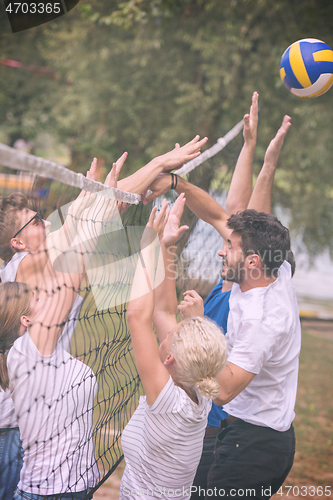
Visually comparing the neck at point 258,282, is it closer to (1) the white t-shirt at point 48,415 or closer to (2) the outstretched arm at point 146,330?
(2) the outstretched arm at point 146,330

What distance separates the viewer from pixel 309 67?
125 inches

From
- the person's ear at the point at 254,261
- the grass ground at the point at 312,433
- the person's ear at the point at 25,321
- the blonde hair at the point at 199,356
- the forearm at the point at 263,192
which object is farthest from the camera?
the grass ground at the point at 312,433

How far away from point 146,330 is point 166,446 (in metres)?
0.49

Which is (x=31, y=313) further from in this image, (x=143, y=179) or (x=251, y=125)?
(x=251, y=125)

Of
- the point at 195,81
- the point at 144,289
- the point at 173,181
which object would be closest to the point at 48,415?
the point at 144,289

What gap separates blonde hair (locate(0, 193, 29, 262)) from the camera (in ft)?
6.82

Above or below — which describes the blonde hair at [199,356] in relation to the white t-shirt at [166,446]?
above

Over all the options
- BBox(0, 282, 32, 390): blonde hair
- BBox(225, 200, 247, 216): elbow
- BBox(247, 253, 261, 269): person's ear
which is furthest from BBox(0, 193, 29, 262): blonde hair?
BBox(225, 200, 247, 216): elbow

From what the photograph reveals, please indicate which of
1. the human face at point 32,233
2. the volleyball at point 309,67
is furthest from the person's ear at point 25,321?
the volleyball at point 309,67

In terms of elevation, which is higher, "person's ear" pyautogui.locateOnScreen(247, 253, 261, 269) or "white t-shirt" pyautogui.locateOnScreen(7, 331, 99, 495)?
"person's ear" pyautogui.locateOnScreen(247, 253, 261, 269)

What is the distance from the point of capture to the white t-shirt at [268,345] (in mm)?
2020

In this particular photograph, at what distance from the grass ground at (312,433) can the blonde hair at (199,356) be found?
8.01 feet

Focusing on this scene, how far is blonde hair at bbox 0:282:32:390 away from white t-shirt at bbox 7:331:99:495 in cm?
7

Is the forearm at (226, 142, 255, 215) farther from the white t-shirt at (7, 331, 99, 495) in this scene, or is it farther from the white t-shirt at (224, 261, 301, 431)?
the white t-shirt at (7, 331, 99, 495)
